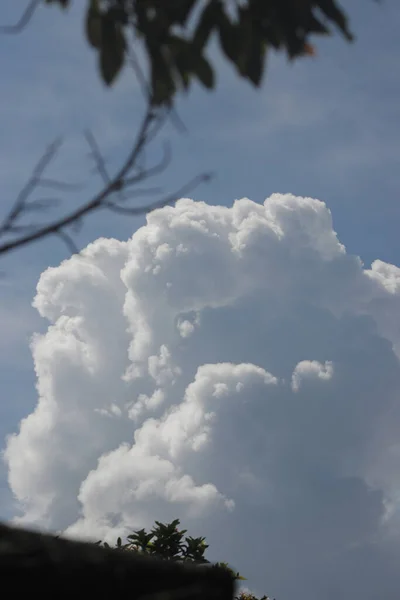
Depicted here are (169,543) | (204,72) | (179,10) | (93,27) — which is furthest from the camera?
(169,543)

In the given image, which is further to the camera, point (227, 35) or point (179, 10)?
point (227, 35)

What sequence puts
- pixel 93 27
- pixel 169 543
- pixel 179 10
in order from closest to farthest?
1. pixel 179 10
2. pixel 93 27
3. pixel 169 543

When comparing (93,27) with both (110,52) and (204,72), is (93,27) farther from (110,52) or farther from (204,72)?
(204,72)

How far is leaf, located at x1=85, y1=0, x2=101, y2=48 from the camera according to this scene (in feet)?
15.6

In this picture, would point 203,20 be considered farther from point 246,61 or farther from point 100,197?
point 100,197

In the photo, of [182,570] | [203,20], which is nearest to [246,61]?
[203,20]

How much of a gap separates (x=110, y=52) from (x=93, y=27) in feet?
0.66

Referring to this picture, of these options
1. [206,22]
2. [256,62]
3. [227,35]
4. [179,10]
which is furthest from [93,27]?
[256,62]

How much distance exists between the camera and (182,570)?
15.8 ft

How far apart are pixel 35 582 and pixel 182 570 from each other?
4.20 feet

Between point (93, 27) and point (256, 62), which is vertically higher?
point (256, 62)

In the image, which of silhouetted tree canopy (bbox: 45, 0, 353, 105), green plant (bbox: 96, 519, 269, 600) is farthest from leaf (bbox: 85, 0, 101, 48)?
green plant (bbox: 96, 519, 269, 600)

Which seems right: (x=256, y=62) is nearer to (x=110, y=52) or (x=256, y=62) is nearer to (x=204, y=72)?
(x=204, y=72)

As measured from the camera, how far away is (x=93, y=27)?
15.6ft
